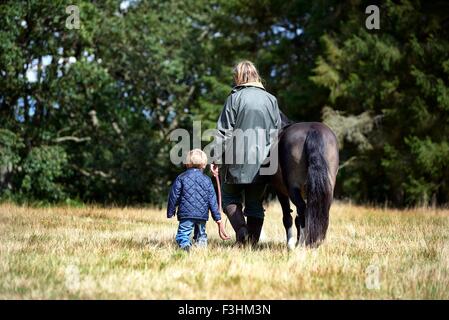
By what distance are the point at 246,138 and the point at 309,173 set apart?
84cm

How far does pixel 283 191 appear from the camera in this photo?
594 centimetres

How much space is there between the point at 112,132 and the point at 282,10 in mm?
8417

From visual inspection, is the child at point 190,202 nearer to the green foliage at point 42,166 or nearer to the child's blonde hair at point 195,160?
the child's blonde hair at point 195,160

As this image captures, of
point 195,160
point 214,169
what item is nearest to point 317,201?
point 214,169

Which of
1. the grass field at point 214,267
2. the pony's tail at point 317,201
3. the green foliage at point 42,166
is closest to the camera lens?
the grass field at point 214,267

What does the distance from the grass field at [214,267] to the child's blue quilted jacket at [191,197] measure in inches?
15.1

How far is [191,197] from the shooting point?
5.63m

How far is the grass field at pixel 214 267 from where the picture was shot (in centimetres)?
371

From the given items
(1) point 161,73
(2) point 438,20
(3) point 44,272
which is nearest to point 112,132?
(1) point 161,73

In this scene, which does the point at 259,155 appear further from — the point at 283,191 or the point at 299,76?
the point at 299,76

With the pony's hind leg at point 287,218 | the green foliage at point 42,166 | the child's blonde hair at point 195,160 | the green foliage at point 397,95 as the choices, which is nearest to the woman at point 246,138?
the child's blonde hair at point 195,160

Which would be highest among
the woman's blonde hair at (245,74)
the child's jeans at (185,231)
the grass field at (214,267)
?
the woman's blonde hair at (245,74)

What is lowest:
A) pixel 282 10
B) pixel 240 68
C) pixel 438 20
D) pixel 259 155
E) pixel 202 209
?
pixel 202 209

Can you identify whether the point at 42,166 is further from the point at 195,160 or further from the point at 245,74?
the point at 245,74
